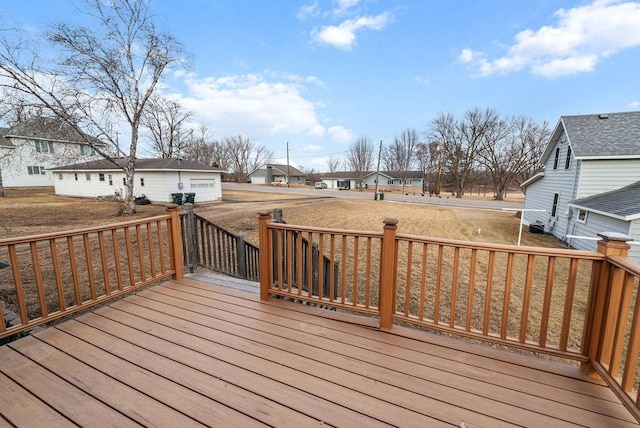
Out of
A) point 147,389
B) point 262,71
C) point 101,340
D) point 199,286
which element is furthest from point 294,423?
point 262,71

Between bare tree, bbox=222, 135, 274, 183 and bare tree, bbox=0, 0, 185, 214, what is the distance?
37.8 m

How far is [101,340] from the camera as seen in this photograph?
92.0 inches

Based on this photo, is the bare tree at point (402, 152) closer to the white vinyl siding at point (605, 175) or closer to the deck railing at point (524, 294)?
the white vinyl siding at point (605, 175)

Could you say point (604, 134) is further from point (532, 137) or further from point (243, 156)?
point (243, 156)

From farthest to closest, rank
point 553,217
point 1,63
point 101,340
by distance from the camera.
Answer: point 553,217
point 1,63
point 101,340

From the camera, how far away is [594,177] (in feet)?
32.6

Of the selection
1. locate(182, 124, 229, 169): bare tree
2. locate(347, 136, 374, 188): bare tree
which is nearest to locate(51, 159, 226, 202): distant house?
locate(182, 124, 229, 169): bare tree

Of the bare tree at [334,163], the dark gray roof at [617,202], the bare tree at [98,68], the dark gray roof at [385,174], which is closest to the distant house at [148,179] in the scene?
the bare tree at [98,68]

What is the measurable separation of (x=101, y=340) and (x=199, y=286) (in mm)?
1255

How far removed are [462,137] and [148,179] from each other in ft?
108

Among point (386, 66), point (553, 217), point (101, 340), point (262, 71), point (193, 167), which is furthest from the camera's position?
point (193, 167)

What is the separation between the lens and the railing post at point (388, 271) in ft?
8.02

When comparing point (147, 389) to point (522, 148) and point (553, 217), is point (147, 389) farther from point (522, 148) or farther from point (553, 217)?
point (522, 148)

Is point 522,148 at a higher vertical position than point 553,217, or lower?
higher
